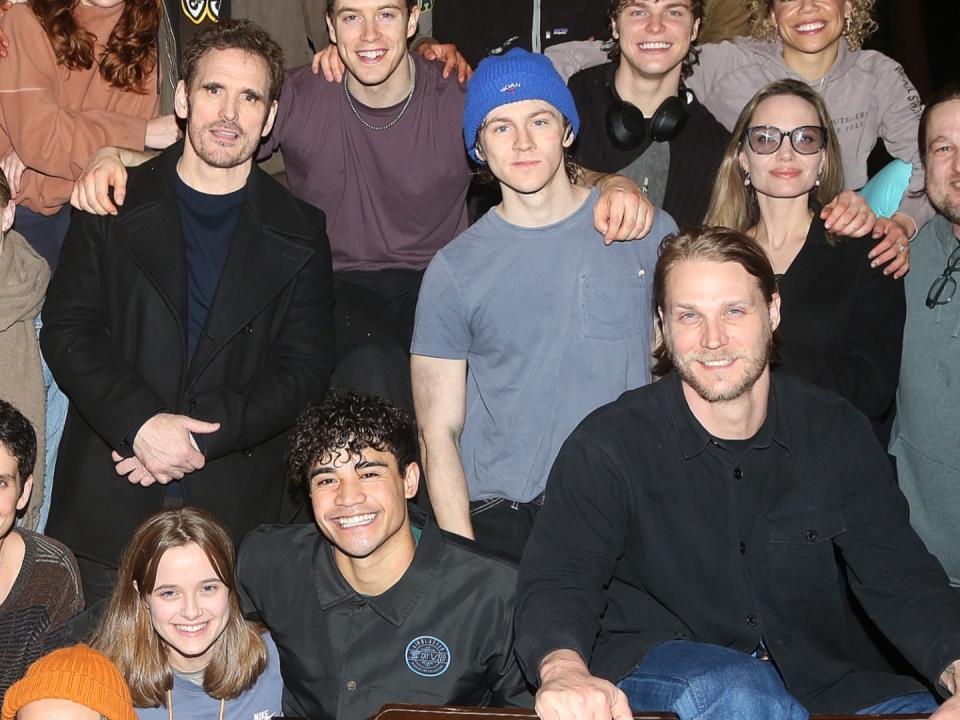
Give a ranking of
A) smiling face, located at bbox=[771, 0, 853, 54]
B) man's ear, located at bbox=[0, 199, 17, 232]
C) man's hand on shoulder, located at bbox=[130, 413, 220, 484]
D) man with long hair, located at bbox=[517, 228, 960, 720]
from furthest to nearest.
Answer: smiling face, located at bbox=[771, 0, 853, 54] → man's ear, located at bbox=[0, 199, 17, 232] → man's hand on shoulder, located at bbox=[130, 413, 220, 484] → man with long hair, located at bbox=[517, 228, 960, 720]

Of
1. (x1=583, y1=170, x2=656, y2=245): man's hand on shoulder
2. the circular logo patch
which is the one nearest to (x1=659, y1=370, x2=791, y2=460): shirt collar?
(x1=583, y1=170, x2=656, y2=245): man's hand on shoulder

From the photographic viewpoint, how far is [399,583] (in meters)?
3.42

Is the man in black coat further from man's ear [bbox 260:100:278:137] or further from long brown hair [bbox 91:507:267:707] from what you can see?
long brown hair [bbox 91:507:267:707]

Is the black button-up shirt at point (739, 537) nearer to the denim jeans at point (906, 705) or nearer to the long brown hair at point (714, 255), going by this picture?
the denim jeans at point (906, 705)

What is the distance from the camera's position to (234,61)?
408 cm

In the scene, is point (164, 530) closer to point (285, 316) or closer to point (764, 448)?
point (285, 316)

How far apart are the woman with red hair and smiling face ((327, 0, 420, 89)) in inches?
25.5

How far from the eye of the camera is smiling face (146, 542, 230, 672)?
3504 mm

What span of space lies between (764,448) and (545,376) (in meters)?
0.82

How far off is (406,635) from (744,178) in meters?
1.86

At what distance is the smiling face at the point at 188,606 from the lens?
3504 mm

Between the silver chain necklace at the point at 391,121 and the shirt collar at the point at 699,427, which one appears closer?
the shirt collar at the point at 699,427

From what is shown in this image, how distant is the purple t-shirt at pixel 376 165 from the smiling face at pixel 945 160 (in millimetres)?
1486

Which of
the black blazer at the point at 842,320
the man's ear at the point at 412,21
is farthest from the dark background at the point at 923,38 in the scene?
the man's ear at the point at 412,21
